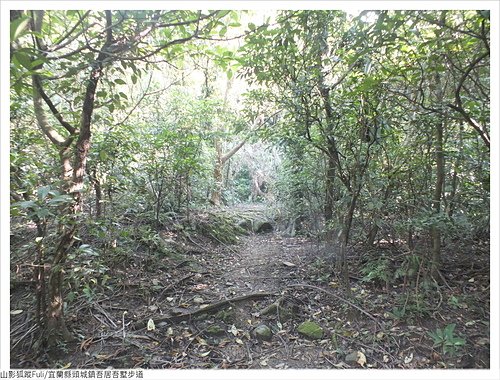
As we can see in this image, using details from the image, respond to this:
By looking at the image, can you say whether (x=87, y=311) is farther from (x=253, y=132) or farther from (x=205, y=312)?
(x=253, y=132)

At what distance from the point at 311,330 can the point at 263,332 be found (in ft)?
1.47

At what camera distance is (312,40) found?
2613 mm

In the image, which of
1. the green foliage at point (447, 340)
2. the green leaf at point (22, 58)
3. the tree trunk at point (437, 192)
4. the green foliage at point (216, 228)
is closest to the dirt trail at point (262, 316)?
the green foliage at point (216, 228)

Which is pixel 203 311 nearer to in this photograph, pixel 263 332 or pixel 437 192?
pixel 263 332

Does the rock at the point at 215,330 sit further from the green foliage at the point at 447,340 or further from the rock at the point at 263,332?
the green foliage at the point at 447,340

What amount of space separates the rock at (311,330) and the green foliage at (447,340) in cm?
89

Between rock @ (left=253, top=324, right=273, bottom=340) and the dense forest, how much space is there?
2 centimetres

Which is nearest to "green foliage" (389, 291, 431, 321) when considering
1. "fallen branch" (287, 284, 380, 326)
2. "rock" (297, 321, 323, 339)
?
"fallen branch" (287, 284, 380, 326)

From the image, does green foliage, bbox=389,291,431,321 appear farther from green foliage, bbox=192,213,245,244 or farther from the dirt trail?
green foliage, bbox=192,213,245,244

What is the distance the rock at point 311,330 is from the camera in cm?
256

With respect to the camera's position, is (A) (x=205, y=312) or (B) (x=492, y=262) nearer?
(B) (x=492, y=262)

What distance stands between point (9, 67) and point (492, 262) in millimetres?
3272

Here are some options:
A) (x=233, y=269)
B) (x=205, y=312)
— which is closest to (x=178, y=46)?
(x=205, y=312)

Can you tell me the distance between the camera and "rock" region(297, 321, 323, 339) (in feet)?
8.39
